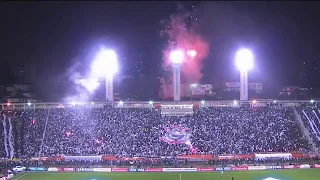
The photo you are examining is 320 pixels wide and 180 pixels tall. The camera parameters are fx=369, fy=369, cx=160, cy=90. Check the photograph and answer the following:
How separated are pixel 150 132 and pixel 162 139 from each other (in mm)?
2742

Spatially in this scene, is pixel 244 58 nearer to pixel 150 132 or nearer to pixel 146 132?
pixel 150 132

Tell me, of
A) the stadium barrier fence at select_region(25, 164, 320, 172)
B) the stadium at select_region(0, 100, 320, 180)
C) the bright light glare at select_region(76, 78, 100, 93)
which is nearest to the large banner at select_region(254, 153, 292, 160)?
the stadium at select_region(0, 100, 320, 180)

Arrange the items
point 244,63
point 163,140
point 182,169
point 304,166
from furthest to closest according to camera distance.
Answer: point 244,63
point 163,140
point 304,166
point 182,169

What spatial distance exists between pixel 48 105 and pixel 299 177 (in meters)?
45.5

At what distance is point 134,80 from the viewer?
94.5m

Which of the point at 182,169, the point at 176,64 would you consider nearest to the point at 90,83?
the point at 176,64

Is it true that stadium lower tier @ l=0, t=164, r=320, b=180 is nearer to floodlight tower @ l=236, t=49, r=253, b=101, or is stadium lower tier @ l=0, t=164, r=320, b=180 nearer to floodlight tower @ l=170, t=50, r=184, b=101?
floodlight tower @ l=236, t=49, r=253, b=101

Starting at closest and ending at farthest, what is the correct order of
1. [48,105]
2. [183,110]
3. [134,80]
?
[183,110]
[48,105]
[134,80]

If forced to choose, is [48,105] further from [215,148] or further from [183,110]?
[215,148]

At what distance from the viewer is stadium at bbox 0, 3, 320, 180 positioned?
4888 centimetres

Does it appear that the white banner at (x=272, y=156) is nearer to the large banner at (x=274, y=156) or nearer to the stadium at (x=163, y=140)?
the large banner at (x=274, y=156)

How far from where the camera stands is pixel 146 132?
5994 cm

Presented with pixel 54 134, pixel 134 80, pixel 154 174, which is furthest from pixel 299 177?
pixel 134 80

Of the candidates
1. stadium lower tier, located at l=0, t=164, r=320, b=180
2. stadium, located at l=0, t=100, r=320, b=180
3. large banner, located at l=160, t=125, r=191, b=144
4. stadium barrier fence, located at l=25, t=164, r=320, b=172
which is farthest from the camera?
large banner, located at l=160, t=125, r=191, b=144
